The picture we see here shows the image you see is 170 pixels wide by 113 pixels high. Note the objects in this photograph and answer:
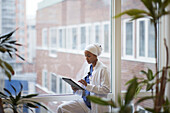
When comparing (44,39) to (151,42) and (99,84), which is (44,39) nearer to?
(99,84)

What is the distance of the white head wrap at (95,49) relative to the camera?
3.39m

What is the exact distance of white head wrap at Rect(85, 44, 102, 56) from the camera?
11.1ft

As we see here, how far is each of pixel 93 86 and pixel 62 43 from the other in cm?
77

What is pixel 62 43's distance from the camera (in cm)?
352

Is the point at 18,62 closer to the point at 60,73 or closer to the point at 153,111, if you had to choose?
the point at 60,73

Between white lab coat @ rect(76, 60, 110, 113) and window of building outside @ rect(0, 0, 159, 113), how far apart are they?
0.25m

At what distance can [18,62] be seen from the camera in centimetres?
335

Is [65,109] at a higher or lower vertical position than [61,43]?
lower

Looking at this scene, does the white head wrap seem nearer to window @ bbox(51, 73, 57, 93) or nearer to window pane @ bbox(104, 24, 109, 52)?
window pane @ bbox(104, 24, 109, 52)

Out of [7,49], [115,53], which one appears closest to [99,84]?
[115,53]

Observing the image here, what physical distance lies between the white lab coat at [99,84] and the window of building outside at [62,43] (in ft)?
0.83

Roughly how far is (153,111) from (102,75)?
4.05 ft

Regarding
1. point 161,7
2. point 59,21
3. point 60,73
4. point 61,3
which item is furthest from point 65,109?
point 161,7

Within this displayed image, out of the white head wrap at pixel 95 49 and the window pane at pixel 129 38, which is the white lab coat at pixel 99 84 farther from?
the window pane at pixel 129 38
